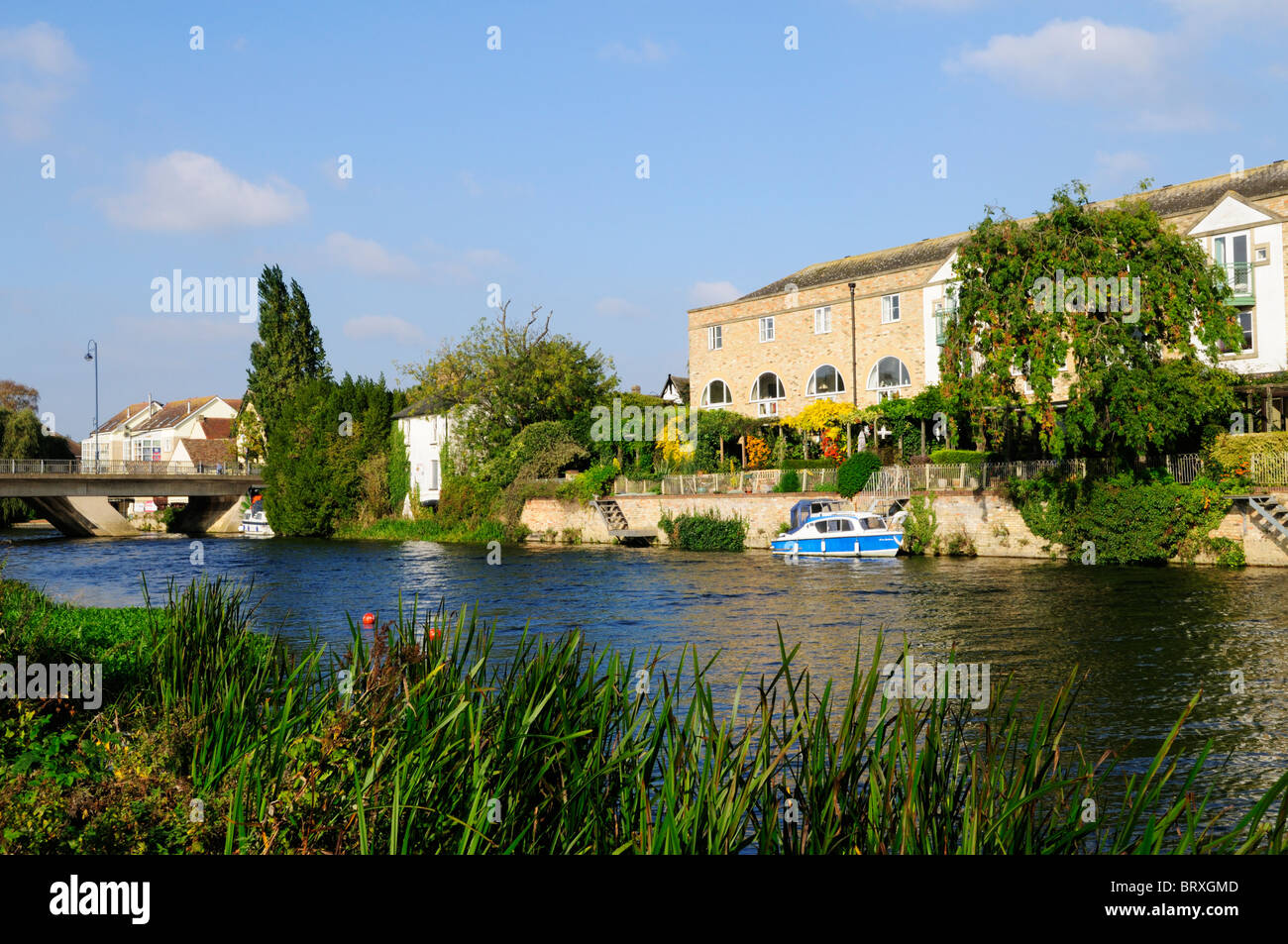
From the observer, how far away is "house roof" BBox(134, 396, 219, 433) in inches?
3927

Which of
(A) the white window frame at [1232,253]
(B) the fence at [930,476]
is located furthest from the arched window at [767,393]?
(A) the white window frame at [1232,253]

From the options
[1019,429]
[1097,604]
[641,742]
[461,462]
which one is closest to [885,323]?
[1019,429]

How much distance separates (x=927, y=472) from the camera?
37.1 m

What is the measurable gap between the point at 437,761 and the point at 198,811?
135cm

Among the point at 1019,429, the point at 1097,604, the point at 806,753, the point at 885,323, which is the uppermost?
the point at 885,323

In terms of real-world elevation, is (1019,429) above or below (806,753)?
above

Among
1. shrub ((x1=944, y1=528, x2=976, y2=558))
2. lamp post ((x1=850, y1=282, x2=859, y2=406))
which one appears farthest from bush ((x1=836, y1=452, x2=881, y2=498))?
lamp post ((x1=850, y1=282, x2=859, y2=406))

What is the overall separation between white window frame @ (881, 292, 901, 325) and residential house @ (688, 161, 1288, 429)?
2.5 inches

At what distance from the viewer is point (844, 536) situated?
35531mm

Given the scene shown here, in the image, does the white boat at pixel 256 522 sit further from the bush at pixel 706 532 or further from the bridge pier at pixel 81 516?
the bush at pixel 706 532

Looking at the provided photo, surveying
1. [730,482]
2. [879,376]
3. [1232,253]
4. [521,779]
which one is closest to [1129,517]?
[1232,253]

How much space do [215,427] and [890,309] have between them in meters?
70.5
